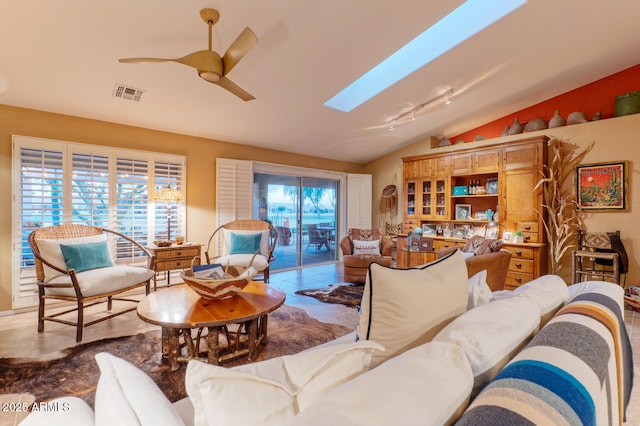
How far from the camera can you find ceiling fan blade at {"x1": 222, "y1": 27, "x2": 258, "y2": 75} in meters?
2.09

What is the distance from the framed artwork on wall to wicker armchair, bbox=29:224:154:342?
586 centimetres

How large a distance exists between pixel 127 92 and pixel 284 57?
6.01 ft

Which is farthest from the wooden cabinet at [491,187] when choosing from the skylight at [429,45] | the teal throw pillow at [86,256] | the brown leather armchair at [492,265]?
the teal throw pillow at [86,256]

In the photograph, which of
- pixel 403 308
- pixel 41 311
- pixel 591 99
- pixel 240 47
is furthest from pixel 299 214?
pixel 403 308

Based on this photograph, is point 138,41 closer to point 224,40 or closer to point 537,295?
point 224,40

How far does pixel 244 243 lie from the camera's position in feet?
14.5

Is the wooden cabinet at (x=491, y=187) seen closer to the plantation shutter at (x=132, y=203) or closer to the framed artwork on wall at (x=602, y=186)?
the framed artwork on wall at (x=602, y=186)

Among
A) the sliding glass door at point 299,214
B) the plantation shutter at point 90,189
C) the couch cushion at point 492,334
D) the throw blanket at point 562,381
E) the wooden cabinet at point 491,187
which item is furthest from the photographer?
the sliding glass door at point 299,214

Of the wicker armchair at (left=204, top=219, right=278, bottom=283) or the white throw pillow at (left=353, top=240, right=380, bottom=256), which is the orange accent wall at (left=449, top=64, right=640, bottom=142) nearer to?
the white throw pillow at (left=353, top=240, right=380, bottom=256)

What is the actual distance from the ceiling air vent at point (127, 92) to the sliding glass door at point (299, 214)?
248 centimetres

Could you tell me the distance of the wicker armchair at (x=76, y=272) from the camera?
2.84m

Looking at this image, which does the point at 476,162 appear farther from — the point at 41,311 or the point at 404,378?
the point at 41,311

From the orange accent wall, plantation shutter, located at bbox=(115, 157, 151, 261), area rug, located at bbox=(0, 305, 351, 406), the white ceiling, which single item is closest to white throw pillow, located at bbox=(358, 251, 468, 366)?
area rug, located at bbox=(0, 305, 351, 406)

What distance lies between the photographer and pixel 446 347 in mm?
774
